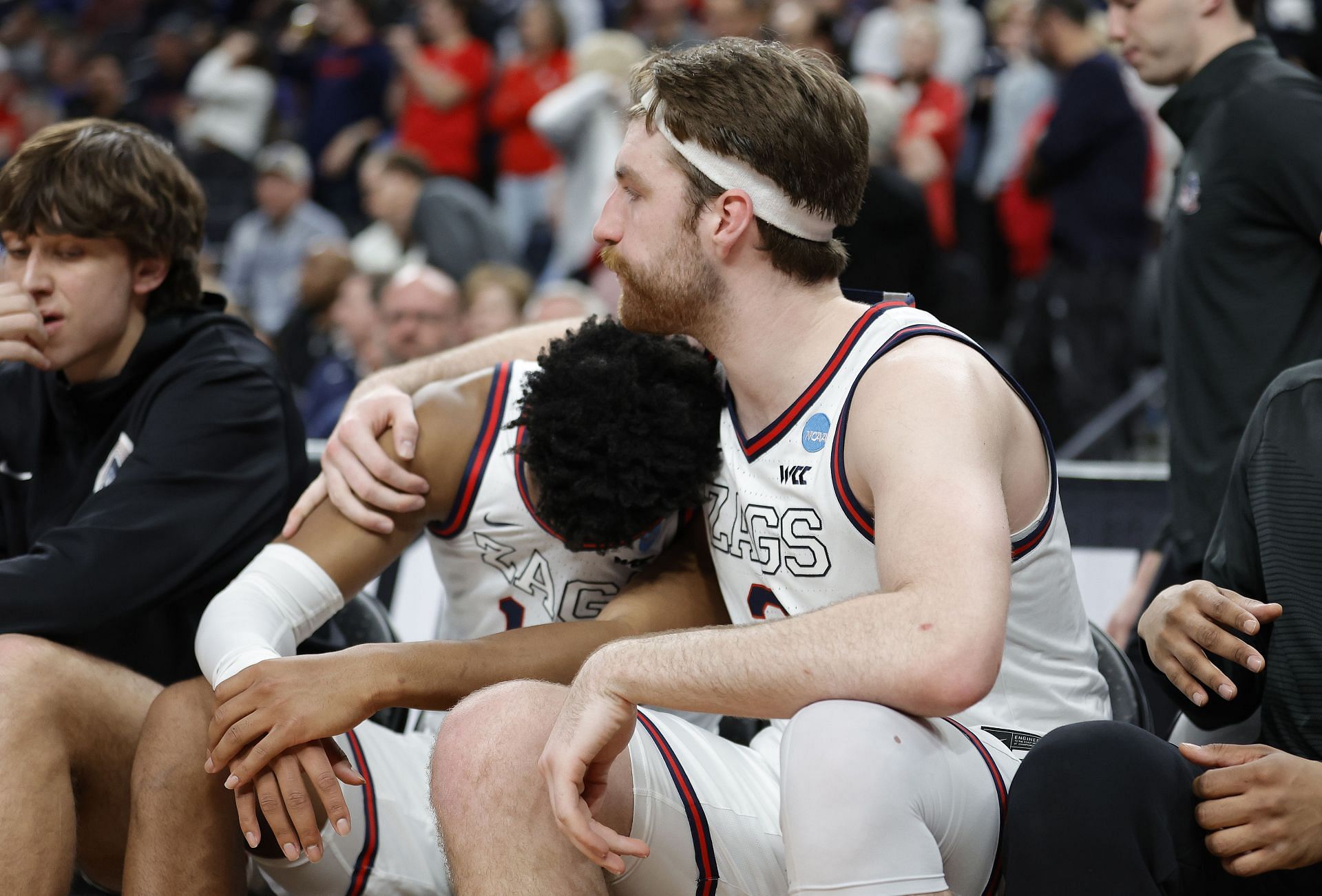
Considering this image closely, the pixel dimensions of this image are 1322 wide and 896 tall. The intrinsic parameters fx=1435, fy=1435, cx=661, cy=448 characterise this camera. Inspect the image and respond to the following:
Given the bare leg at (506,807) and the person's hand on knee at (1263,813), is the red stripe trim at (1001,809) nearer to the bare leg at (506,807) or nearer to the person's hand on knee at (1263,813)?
the person's hand on knee at (1263,813)

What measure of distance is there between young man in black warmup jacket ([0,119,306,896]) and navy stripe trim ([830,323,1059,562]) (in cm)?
120

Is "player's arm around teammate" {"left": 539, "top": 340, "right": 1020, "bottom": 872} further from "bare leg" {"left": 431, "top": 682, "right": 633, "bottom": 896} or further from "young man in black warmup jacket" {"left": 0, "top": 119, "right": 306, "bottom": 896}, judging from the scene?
"young man in black warmup jacket" {"left": 0, "top": 119, "right": 306, "bottom": 896}

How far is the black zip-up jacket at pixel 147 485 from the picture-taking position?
8.20 ft

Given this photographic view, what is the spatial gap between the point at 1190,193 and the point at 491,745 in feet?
7.35

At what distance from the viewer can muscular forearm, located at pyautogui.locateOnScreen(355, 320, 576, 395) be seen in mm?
2848

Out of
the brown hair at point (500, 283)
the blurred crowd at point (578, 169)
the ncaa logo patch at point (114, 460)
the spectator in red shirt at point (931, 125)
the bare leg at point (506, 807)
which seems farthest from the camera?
the spectator in red shirt at point (931, 125)

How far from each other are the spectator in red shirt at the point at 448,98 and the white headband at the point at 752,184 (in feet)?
22.2

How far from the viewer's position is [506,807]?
6.35ft

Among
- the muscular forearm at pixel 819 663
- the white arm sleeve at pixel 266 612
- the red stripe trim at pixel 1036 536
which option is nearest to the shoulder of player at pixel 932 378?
the red stripe trim at pixel 1036 536

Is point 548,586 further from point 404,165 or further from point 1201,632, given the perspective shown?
point 404,165

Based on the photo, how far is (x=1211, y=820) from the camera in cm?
186

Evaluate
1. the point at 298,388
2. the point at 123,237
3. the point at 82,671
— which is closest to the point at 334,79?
the point at 298,388

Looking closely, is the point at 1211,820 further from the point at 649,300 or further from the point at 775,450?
the point at 649,300

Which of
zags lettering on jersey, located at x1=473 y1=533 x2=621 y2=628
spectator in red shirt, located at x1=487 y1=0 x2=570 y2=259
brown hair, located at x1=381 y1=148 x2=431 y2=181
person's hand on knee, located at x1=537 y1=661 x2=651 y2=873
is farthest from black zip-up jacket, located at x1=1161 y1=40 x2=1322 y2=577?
spectator in red shirt, located at x1=487 y1=0 x2=570 y2=259
